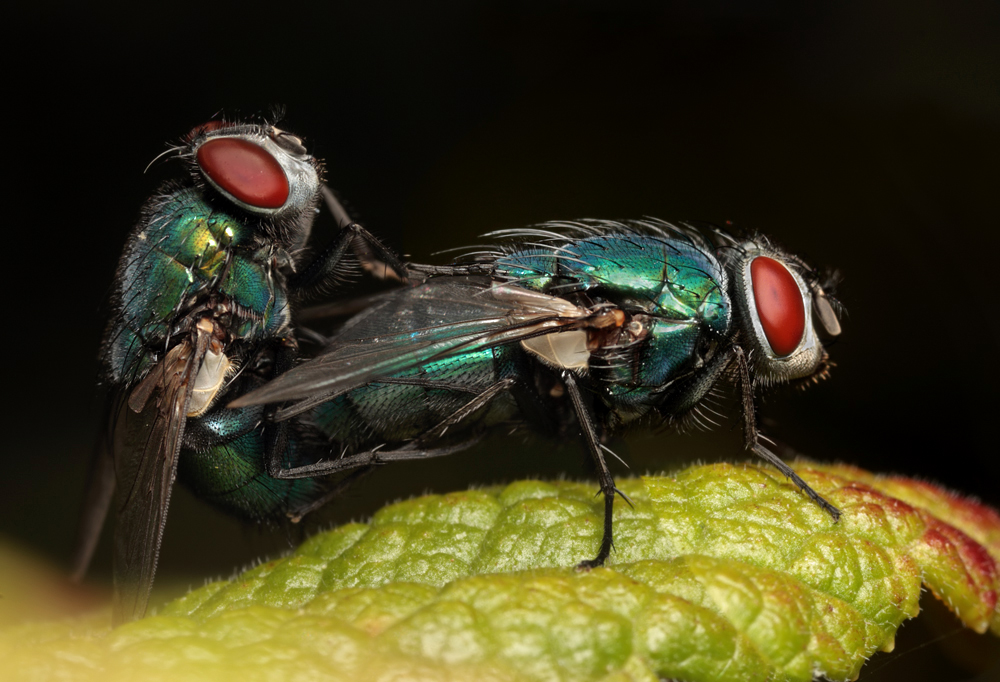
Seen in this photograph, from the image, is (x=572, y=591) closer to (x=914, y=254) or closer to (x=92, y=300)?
(x=914, y=254)

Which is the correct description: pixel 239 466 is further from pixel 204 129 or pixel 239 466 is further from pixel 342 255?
pixel 204 129

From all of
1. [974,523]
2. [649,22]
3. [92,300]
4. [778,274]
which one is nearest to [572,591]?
[778,274]

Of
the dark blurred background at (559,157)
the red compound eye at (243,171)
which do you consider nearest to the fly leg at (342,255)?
the red compound eye at (243,171)

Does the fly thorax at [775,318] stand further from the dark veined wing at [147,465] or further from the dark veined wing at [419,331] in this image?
the dark veined wing at [147,465]

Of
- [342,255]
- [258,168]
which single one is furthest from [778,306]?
[258,168]

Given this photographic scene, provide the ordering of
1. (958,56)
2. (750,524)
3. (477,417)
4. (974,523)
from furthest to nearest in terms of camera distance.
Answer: (958,56) → (477,417) → (974,523) → (750,524)
